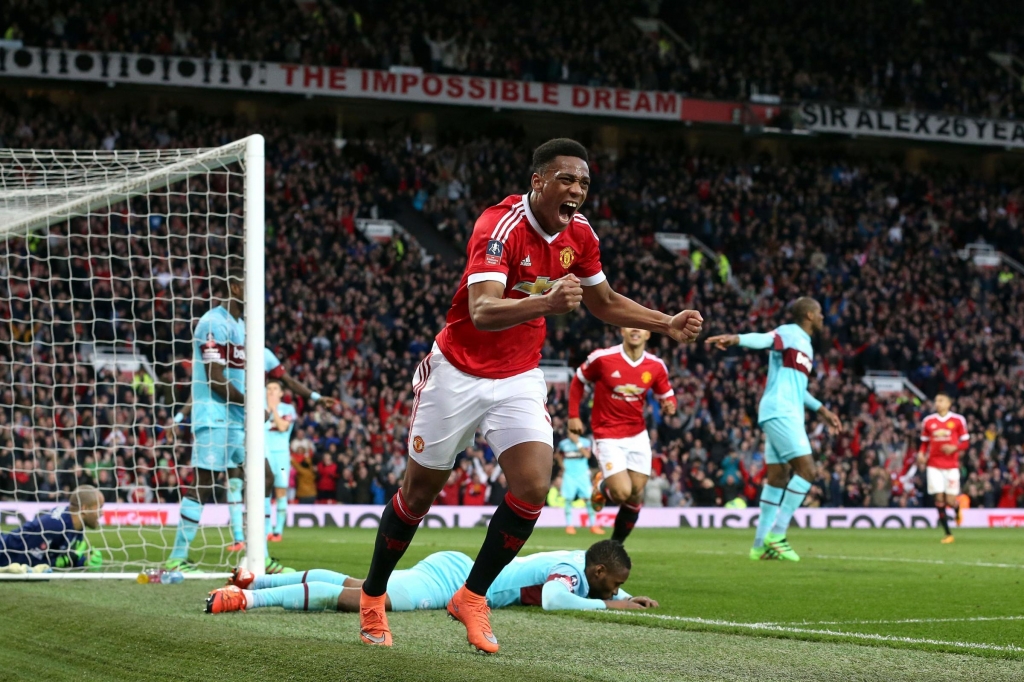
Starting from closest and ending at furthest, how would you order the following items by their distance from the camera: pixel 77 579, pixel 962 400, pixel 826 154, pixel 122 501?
pixel 77 579
pixel 122 501
pixel 962 400
pixel 826 154

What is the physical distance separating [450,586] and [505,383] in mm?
2317

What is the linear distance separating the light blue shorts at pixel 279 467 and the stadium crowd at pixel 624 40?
706 inches

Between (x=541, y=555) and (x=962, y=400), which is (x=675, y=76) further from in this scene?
(x=541, y=555)

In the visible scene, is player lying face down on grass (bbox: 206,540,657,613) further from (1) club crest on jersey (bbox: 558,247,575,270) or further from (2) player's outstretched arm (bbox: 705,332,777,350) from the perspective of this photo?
(2) player's outstretched arm (bbox: 705,332,777,350)

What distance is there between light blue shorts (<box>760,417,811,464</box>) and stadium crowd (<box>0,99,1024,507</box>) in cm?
952

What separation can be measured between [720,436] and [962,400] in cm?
696

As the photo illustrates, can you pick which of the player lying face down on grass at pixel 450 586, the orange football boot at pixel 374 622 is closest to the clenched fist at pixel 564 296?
the orange football boot at pixel 374 622

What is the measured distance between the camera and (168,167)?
9.50 m

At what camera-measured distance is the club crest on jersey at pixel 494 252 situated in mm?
5215

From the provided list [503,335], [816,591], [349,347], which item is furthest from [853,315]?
[503,335]

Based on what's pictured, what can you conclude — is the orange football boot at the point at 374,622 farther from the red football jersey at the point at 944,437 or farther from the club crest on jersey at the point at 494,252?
the red football jersey at the point at 944,437

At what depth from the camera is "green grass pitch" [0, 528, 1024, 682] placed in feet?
16.0

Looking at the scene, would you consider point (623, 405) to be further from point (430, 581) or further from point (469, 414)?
point (469, 414)

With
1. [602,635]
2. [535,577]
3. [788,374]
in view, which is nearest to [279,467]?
[788,374]
